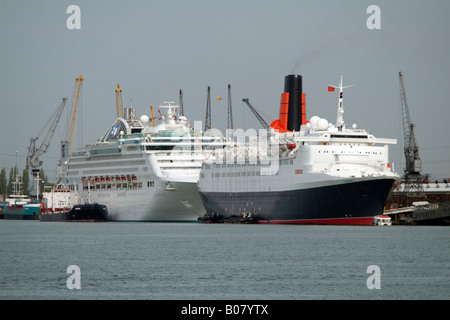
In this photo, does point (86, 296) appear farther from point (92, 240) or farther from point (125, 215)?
point (125, 215)

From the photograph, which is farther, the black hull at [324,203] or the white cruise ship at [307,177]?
the white cruise ship at [307,177]

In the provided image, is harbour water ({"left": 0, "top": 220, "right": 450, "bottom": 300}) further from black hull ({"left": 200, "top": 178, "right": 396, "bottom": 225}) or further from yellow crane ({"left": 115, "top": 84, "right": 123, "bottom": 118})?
yellow crane ({"left": 115, "top": 84, "right": 123, "bottom": 118})

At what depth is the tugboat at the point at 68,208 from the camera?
116500 mm

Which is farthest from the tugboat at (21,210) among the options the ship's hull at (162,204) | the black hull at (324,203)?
the black hull at (324,203)

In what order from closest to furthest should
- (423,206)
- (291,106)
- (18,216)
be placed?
(423,206) → (291,106) → (18,216)

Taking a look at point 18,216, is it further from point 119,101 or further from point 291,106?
point 291,106

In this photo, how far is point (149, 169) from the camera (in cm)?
10838

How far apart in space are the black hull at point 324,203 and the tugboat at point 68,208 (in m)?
26.4

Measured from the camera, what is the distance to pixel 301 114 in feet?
371

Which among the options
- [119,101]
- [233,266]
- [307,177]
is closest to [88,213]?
[119,101]

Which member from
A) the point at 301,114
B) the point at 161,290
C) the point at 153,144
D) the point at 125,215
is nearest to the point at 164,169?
the point at 153,144

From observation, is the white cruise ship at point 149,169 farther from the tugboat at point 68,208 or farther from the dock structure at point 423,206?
the dock structure at point 423,206

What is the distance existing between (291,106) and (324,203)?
1066 inches
